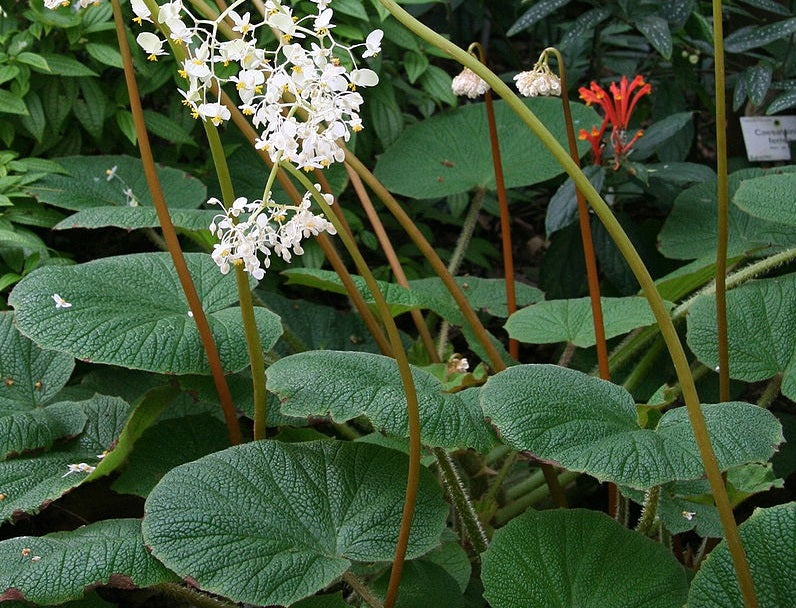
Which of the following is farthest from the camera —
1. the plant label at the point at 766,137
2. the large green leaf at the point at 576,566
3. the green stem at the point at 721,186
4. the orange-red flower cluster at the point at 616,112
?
the plant label at the point at 766,137

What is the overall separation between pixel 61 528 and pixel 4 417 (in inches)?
18.0

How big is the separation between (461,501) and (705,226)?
114cm

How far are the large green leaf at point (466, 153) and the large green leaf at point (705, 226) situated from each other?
1.00ft

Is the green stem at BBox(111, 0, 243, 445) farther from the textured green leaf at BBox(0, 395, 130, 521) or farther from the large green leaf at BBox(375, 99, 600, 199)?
the large green leaf at BBox(375, 99, 600, 199)

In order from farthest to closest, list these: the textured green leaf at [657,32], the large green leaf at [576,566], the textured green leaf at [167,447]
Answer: the textured green leaf at [657,32]
the textured green leaf at [167,447]
the large green leaf at [576,566]

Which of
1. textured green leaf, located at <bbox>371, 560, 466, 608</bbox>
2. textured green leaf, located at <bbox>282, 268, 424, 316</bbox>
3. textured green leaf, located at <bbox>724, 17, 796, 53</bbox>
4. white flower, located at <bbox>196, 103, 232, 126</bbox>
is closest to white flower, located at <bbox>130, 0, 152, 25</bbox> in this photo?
white flower, located at <bbox>196, 103, 232, 126</bbox>

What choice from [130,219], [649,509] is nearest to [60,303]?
[130,219]

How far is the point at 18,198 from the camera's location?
2033 millimetres

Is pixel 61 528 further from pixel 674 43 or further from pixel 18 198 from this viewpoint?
pixel 674 43

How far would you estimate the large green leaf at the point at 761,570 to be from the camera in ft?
4.00

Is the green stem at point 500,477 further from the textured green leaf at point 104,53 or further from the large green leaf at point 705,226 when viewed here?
the textured green leaf at point 104,53

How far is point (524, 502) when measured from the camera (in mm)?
1912

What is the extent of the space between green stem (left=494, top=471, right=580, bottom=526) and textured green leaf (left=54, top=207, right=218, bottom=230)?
84 cm

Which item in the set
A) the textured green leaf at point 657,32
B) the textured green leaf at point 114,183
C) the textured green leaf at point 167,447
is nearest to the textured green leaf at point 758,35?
the textured green leaf at point 657,32
